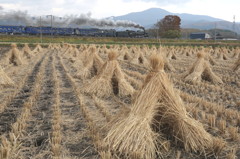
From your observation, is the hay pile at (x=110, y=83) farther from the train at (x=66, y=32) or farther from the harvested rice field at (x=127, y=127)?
the train at (x=66, y=32)

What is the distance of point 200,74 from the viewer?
10109 mm

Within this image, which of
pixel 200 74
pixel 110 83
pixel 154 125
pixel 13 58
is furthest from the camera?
pixel 13 58

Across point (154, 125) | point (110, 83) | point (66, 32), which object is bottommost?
point (154, 125)

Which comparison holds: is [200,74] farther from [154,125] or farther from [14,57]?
[14,57]

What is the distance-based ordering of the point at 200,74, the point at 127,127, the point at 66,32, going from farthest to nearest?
the point at 66,32, the point at 200,74, the point at 127,127

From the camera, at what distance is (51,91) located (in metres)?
7.91

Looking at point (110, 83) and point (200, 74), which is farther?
point (200, 74)

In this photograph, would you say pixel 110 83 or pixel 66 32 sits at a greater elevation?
pixel 66 32

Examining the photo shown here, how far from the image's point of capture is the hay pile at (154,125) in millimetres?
3691

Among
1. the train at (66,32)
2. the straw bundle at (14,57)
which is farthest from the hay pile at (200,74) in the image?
the train at (66,32)

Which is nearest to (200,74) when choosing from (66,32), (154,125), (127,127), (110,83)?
(110,83)

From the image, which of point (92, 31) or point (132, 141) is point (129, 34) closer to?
point (92, 31)

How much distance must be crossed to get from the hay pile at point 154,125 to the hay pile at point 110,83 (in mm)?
3149

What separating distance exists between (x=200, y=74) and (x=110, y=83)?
3929 millimetres
